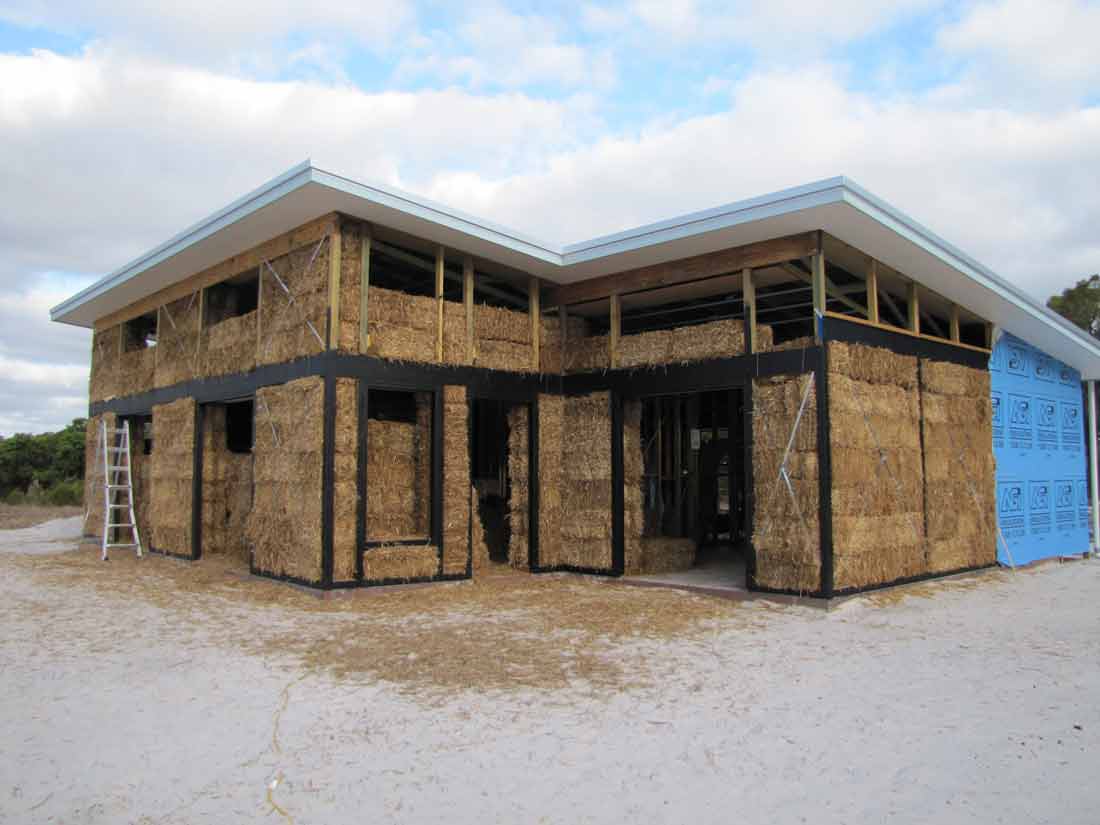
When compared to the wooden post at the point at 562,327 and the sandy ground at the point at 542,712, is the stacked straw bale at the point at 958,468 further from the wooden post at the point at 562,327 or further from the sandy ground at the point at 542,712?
the wooden post at the point at 562,327

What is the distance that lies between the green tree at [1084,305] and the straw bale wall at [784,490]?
76.8 feet

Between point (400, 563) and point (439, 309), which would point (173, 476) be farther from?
point (439, 309)

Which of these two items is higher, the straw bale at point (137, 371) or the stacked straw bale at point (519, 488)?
the straw bale at point (137, 371)

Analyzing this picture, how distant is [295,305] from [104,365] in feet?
26.9

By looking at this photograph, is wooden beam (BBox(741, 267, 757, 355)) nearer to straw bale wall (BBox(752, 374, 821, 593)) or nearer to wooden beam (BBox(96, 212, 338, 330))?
straw bale wall (BBox(752, 374, 821, 593))

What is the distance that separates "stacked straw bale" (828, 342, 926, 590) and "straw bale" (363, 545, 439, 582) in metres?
4.78

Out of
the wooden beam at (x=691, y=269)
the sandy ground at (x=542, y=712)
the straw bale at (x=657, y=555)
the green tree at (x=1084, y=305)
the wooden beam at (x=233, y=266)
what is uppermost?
the green tree at (x=1084, y=305)

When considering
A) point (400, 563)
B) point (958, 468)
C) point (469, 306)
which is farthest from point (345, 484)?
point (958, 468)

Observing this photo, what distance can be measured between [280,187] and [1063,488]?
1422 cm

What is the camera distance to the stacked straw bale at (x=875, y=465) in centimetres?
927

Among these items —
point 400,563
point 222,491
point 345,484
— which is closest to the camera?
point 345,484

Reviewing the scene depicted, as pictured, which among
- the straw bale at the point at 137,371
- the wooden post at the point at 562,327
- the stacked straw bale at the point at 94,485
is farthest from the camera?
the stacked straw bale at the point at 94,485

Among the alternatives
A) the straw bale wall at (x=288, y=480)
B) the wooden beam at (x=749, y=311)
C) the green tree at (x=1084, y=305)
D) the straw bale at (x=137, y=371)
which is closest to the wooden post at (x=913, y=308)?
the wooden beam at (x=749, y=311)

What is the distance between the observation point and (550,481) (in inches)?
468
